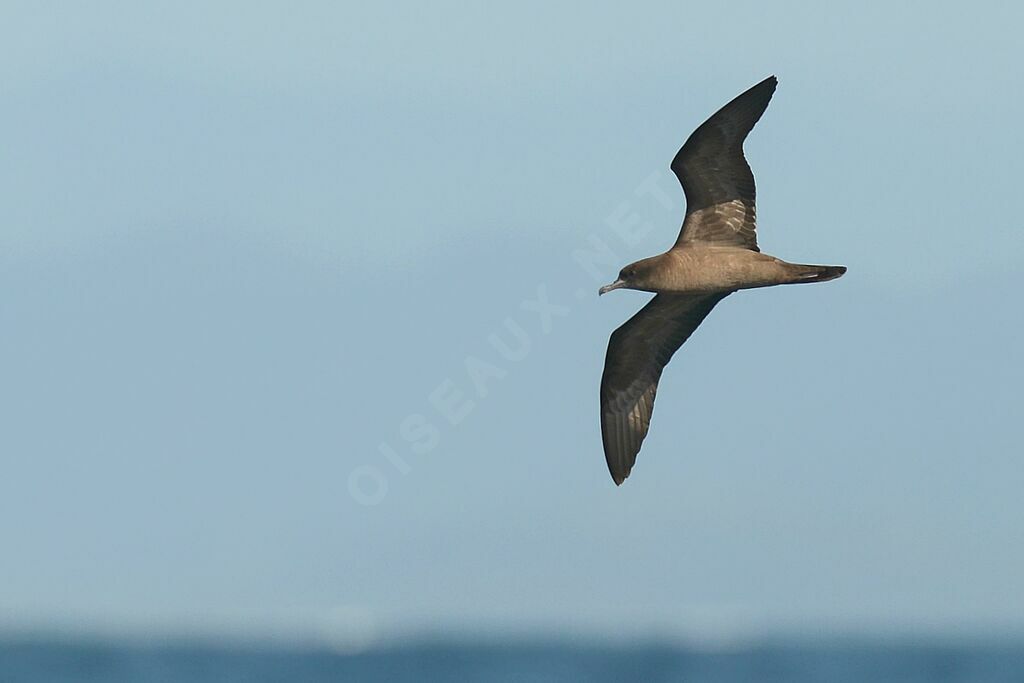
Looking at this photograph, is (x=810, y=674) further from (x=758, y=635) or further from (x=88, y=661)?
(x=758, y=635)

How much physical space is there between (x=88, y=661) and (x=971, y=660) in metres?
52.3

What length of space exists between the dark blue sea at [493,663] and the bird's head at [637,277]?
64.6 metres

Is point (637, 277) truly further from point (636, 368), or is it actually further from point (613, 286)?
point (636, 368)

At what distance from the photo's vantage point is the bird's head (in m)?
20.8

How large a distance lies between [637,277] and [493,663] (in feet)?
277

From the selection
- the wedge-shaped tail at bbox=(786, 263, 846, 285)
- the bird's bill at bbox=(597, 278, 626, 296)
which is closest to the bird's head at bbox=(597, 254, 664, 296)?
the bird's bill at bbox=(597, 278, 626, 296)

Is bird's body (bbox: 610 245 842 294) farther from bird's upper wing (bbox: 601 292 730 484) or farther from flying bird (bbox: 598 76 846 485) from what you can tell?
bird's upper wing (bbox: 601 292 730 484)

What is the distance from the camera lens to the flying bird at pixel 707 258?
20.0 m

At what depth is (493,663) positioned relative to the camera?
103125mm

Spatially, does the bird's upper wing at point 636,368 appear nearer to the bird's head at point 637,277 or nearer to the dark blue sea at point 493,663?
the bird's head at point 637,277

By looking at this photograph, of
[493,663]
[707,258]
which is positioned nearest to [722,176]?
[707,258]

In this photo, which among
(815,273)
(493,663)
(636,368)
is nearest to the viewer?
(815,273)

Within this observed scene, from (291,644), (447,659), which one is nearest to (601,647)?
(447,659)

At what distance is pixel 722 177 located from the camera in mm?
20484
